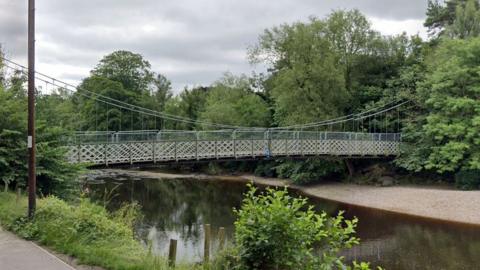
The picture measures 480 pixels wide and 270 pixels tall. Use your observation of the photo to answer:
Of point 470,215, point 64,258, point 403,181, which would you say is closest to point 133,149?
point 64,258

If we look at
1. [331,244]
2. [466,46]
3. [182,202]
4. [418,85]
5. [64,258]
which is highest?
[466,46]

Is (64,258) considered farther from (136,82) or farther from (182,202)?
(136,82)

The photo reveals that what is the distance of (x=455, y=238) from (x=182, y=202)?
14.0m

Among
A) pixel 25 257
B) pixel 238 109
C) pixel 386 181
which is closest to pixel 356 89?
pixel 386 181

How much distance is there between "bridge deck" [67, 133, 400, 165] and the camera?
748 inches

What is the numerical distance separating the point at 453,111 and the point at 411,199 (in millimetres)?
5679

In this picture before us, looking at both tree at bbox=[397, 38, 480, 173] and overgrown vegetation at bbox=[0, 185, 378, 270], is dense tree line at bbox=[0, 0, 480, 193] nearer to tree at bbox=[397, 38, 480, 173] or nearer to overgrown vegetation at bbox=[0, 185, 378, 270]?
tree at bbox=[397, 38, 480, 173]

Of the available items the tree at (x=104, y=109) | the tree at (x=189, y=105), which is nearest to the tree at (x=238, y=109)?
the tree at (x=189, y=105)

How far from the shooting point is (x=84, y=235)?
25.6 ft

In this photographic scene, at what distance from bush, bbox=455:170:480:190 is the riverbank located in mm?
763

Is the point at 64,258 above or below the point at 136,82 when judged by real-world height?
below

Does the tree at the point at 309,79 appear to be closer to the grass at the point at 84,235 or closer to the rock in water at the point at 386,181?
the rock in water at the point at 386,181

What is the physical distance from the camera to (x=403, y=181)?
28391mm

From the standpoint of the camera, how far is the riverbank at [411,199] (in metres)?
20.4
